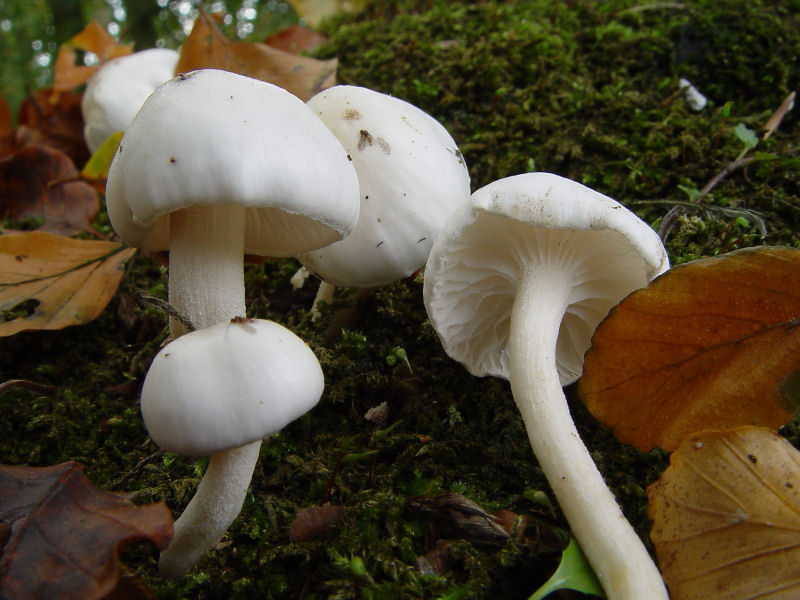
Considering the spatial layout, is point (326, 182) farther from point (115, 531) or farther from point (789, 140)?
point (789, 140)

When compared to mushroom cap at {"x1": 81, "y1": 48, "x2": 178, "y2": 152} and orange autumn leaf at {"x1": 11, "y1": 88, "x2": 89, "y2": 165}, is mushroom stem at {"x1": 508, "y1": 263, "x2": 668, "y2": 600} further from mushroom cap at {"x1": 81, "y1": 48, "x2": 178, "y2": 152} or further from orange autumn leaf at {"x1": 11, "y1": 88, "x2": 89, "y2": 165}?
orange autumn leaf at {"x1": 11, "y1": 88, "x2": 89, "y2": 165}

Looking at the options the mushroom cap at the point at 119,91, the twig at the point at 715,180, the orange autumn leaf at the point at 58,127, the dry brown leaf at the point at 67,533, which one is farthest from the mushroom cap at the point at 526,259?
the orange autumn leaf at the point at 58,127

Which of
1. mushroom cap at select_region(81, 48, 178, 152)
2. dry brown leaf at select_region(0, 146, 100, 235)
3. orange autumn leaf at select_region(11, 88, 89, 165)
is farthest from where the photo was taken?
orange autumn leaf at select_region(11, 88, 89, 165)

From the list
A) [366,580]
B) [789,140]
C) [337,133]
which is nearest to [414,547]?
[366,580]

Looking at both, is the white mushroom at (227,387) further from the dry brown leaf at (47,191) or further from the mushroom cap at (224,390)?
the dry brown leaf at (47,191)

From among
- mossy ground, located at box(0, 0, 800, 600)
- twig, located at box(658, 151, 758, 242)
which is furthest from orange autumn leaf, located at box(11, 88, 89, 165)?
twig, located at box(658, 151, 758, 242)

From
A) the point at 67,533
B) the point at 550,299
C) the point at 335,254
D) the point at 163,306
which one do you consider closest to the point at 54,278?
the point at 163,306

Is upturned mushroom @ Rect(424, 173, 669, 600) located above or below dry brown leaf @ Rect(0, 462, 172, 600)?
above
